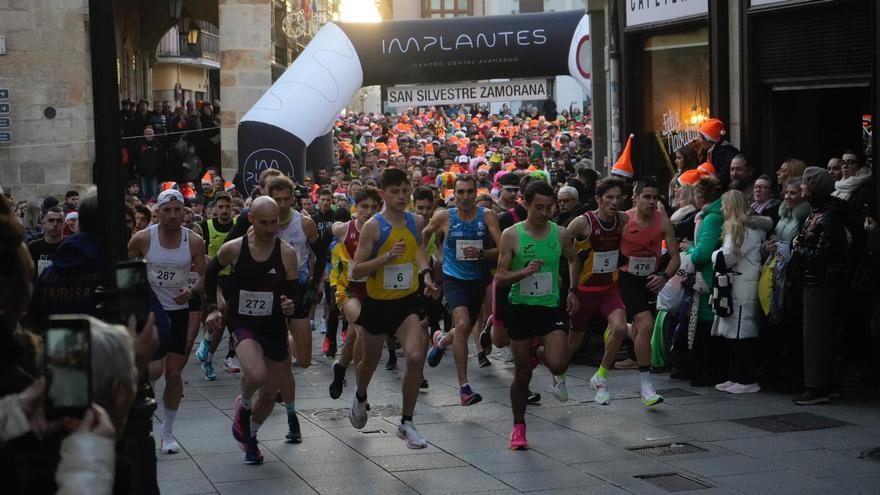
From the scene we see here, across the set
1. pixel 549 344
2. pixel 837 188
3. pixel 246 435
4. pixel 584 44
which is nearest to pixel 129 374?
pixel 246 435

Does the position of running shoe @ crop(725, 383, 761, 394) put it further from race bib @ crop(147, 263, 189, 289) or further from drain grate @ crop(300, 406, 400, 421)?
race bib @ crop(147, 263, 189, 289)

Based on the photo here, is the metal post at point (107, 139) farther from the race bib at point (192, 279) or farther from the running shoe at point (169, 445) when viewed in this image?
the race bib at point (192, 279)

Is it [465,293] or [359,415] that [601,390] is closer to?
[465,293]

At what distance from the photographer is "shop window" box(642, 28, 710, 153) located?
50.2 ft

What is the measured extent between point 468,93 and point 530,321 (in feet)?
54.2

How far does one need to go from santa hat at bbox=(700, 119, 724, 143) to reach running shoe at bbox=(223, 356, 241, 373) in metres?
4.92

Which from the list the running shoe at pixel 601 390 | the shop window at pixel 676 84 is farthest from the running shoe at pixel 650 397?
the shop window at pixel 676 84

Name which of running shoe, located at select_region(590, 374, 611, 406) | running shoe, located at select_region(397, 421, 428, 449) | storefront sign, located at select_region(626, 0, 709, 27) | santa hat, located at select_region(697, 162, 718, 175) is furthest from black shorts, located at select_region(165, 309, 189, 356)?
storefront sign, located at select_region(626, 0, 709, 27)

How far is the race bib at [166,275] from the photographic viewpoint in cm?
912

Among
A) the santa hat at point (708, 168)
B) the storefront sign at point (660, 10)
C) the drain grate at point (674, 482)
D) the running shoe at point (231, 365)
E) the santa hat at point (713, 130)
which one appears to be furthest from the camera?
the storefront sign at point (660, 10)

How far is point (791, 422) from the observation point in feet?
30.9

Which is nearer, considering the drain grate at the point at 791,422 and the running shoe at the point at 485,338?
the drain grate at the point at 791,422

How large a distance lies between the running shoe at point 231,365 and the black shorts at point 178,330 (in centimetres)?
336

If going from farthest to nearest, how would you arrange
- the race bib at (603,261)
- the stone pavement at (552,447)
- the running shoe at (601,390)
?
the running shoe at (601,390) → the race bib at (603,261) → the stone pavement at (552,447)
